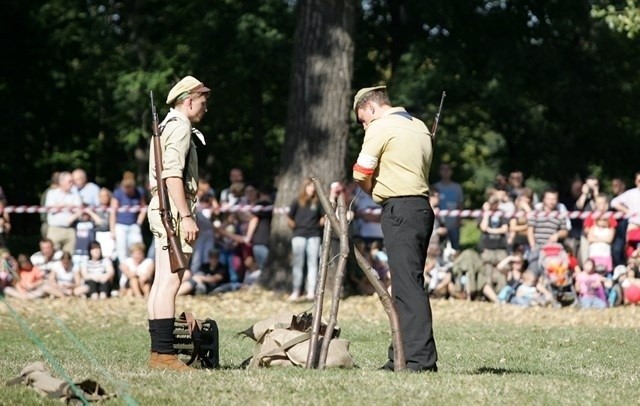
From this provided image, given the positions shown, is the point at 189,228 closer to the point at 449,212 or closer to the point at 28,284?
the point at 28,284

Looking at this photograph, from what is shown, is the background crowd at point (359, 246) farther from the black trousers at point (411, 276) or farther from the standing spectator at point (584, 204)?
the black trousers at point (411, 276)

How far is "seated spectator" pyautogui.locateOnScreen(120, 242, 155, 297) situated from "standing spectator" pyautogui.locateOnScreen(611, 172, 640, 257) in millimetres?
7115

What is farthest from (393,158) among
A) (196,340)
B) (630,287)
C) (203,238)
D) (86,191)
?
(86,191)

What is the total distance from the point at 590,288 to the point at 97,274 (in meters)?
7.40

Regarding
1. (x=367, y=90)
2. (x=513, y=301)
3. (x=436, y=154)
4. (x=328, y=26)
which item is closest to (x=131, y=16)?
(x=436, y=154)

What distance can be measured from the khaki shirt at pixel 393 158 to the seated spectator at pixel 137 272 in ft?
38.7

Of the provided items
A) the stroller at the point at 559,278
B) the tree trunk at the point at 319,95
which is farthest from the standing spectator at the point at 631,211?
the tree trunk at the point at 319,95

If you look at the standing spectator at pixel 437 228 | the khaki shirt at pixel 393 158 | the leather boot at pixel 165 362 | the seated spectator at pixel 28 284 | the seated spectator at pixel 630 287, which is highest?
the khaki shirt at pixel 393 158

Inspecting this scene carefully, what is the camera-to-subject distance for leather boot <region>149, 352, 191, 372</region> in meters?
10.2

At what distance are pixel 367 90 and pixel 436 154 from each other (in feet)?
96.8

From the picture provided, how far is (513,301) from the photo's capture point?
67.1 ft

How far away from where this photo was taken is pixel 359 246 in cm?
2183

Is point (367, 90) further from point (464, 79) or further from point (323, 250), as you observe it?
point (464, 79)

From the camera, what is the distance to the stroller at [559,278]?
20.2 metres
